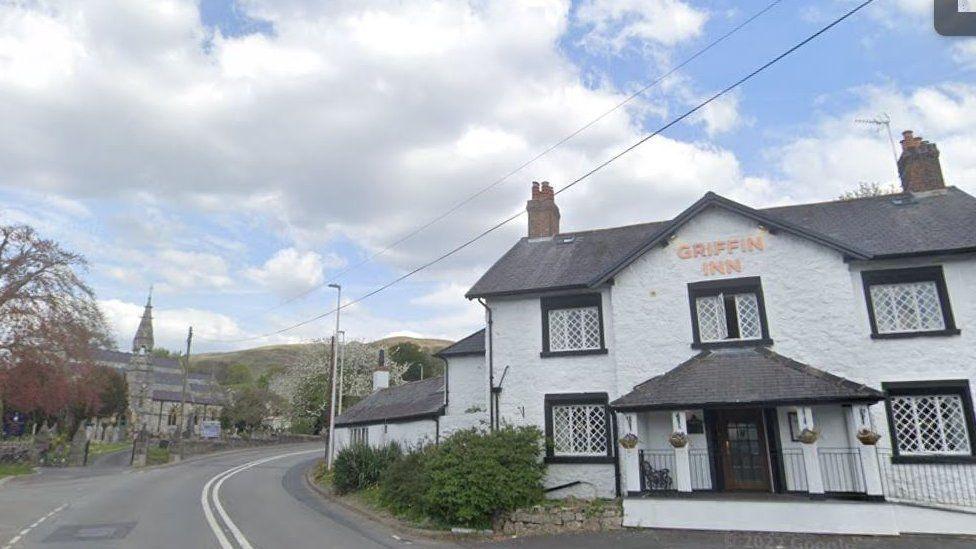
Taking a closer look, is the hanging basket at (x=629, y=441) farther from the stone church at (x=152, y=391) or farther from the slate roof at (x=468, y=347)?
the stone church at (x=152, y=391)

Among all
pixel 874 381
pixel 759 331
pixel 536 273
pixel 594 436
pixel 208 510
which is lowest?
pixel 208 510

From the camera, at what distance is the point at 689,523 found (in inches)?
556

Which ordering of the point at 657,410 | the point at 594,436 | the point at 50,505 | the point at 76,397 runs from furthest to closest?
1. the point at 76,397
2. the point at 50,505
3. the point at 594,436
4. the point at 657,410

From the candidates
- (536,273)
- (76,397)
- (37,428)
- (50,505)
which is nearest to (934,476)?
(536,273)

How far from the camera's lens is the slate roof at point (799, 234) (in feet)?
51.2

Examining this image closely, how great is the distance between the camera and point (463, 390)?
881 inches

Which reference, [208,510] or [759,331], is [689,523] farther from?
[208,510]

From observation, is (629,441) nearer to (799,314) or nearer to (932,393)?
(799,314)

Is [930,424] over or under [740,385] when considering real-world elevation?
under

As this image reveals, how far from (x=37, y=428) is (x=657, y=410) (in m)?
65.9

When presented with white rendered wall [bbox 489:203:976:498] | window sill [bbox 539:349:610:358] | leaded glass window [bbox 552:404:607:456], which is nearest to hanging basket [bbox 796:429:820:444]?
white rendered wall [bbox 489:203:976:498]

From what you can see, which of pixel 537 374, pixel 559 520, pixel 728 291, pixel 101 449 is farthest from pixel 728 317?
pixel 101 449

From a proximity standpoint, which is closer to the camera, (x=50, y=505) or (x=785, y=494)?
(x=785, y=494)

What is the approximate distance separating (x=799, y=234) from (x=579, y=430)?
8124mm
